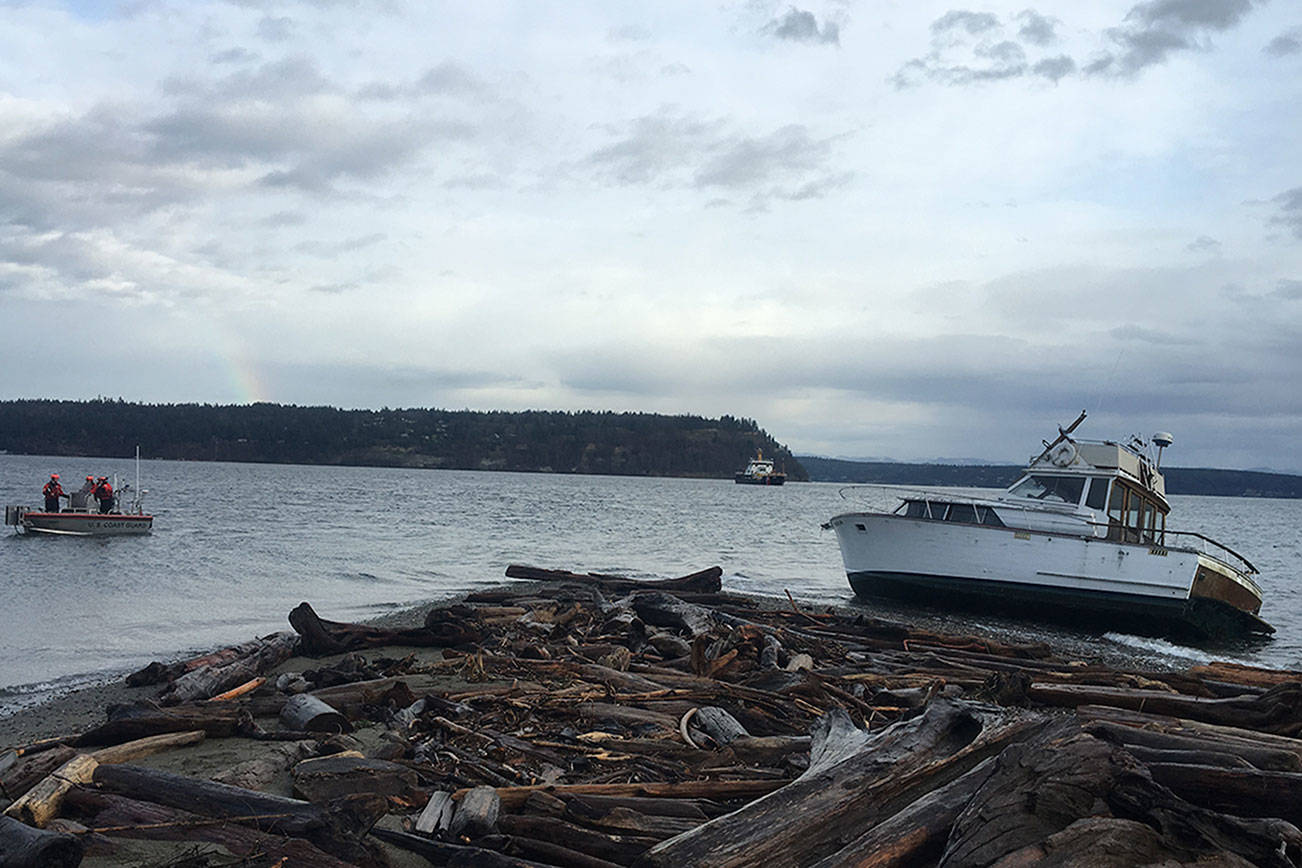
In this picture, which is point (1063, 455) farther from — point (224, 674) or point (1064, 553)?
point (224, 674)

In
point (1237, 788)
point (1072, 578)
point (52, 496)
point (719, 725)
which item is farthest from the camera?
point (52, 496)

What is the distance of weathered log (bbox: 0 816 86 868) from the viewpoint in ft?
13.7

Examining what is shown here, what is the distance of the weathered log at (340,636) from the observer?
1128 cm

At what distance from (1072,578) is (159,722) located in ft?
57.1

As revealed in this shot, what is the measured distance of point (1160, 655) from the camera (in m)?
17.7

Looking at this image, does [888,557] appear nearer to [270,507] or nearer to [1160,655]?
[1160,655]

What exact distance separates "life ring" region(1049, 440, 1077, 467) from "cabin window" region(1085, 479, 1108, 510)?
0.75 m

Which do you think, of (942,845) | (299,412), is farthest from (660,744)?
(299,412)

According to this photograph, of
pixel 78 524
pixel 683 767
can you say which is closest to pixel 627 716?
pixel 683 767

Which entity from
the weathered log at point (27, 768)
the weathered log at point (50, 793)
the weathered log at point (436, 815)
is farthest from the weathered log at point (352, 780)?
the weathered log at point (27, 768)

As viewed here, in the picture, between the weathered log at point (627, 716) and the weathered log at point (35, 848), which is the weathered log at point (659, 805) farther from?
the weathered log at point (35, 848)

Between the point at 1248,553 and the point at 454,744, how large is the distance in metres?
57.7

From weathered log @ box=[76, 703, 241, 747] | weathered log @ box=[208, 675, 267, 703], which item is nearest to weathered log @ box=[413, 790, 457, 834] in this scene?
weathered log @ box=[76, 703, 241, 747]

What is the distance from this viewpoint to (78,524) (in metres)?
33.3
